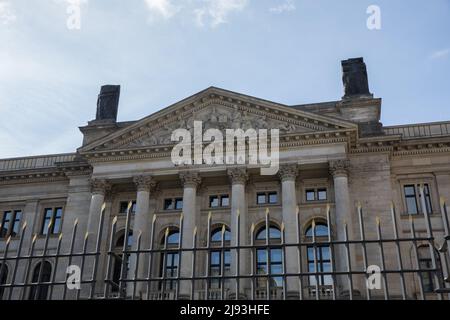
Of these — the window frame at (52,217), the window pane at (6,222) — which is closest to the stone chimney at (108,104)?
the window frame at (52,217)

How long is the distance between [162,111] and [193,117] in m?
2.17

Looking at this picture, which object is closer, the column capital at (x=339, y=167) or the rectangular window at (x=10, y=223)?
the column capital at (x=339, y=167)

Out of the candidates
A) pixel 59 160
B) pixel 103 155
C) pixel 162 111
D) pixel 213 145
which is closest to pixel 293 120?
pixel 213 145

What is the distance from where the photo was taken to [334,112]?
1460 inches

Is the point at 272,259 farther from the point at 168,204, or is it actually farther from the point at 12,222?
the point at 12,222

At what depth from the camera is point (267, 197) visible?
1382 inches

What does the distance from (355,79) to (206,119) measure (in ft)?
36.4

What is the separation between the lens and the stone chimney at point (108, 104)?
41.3 meters

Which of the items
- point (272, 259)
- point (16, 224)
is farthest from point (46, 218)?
point (272, 259)

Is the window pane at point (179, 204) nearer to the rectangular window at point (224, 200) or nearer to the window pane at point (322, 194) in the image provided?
the rectangular window at point (224, 200)

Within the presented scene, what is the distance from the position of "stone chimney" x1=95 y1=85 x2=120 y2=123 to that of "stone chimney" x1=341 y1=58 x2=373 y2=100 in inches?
691

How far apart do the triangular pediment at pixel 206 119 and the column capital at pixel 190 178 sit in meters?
2.51
